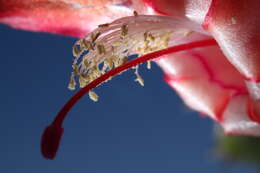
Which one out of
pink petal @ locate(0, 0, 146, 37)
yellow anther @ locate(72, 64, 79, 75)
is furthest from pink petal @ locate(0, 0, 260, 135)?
yellow anther @ locate(72, 64, 79, 75)

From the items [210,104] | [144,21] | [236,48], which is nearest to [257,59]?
[236,48]

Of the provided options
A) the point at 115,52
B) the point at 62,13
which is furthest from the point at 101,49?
the point at 62,13

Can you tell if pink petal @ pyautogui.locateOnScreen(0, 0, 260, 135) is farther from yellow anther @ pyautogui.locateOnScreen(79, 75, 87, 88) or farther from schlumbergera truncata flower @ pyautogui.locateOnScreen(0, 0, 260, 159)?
yellow anther @ pyautogui.locateOnScreen(79, 75, 87, 88)

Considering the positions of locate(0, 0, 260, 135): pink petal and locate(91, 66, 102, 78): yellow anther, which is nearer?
locate(0, 0, 260, 135): pink petal

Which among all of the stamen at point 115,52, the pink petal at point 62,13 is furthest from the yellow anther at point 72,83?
the pink petal at point 62,13

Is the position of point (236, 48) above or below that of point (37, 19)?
below

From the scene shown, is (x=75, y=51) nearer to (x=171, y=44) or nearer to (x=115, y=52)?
(x=115, y=52)

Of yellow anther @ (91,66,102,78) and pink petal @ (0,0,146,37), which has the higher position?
pink petal @ (0,0,146,37)

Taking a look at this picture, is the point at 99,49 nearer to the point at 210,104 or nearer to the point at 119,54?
the point at 119,54

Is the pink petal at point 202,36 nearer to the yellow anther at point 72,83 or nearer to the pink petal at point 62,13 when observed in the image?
the pink petal at point 62,13
